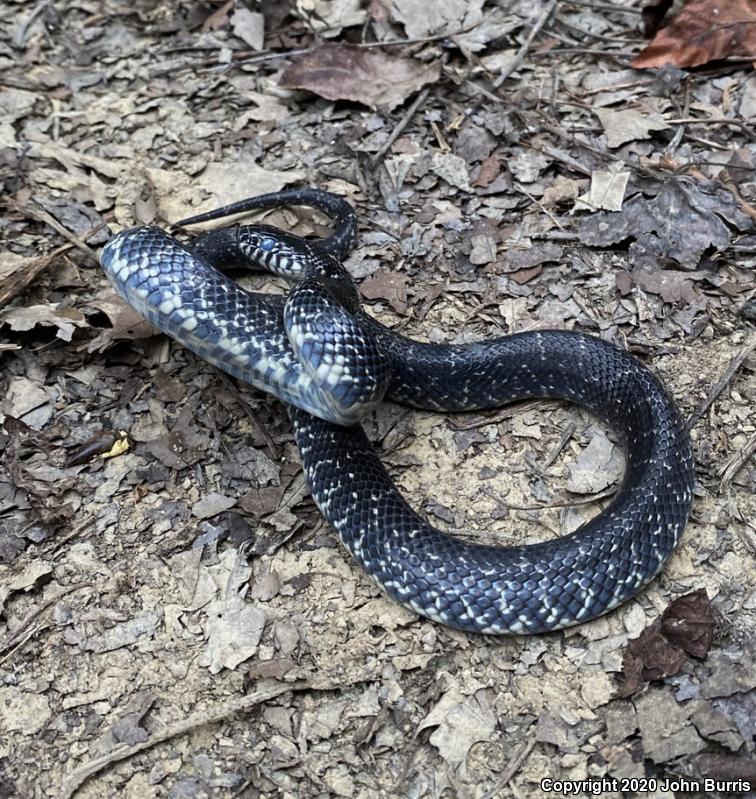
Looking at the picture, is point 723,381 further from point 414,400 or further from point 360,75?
point 360,75

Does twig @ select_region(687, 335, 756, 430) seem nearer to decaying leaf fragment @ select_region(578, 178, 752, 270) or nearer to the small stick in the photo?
decaying leaf fragment @ select_region(578, 178, 752, 270)

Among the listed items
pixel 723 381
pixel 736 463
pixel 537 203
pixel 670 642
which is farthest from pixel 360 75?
pixel 670 642

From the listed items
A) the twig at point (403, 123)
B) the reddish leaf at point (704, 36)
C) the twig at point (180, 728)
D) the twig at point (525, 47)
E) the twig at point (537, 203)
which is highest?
the reddish leaf at point (704, 36)

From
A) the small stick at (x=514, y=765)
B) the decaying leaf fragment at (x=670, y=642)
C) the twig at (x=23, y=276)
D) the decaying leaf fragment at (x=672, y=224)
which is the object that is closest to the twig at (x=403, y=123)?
the decaying leaf fragment at (x=672, y=224)

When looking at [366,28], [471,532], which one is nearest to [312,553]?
[471,532]

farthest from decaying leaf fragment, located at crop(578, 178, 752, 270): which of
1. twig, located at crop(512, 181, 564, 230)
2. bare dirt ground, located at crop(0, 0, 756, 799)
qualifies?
twig, located at crop(512, 181, 564, 230)

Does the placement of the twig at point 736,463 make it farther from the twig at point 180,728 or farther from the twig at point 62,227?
the twig at point 62,227
